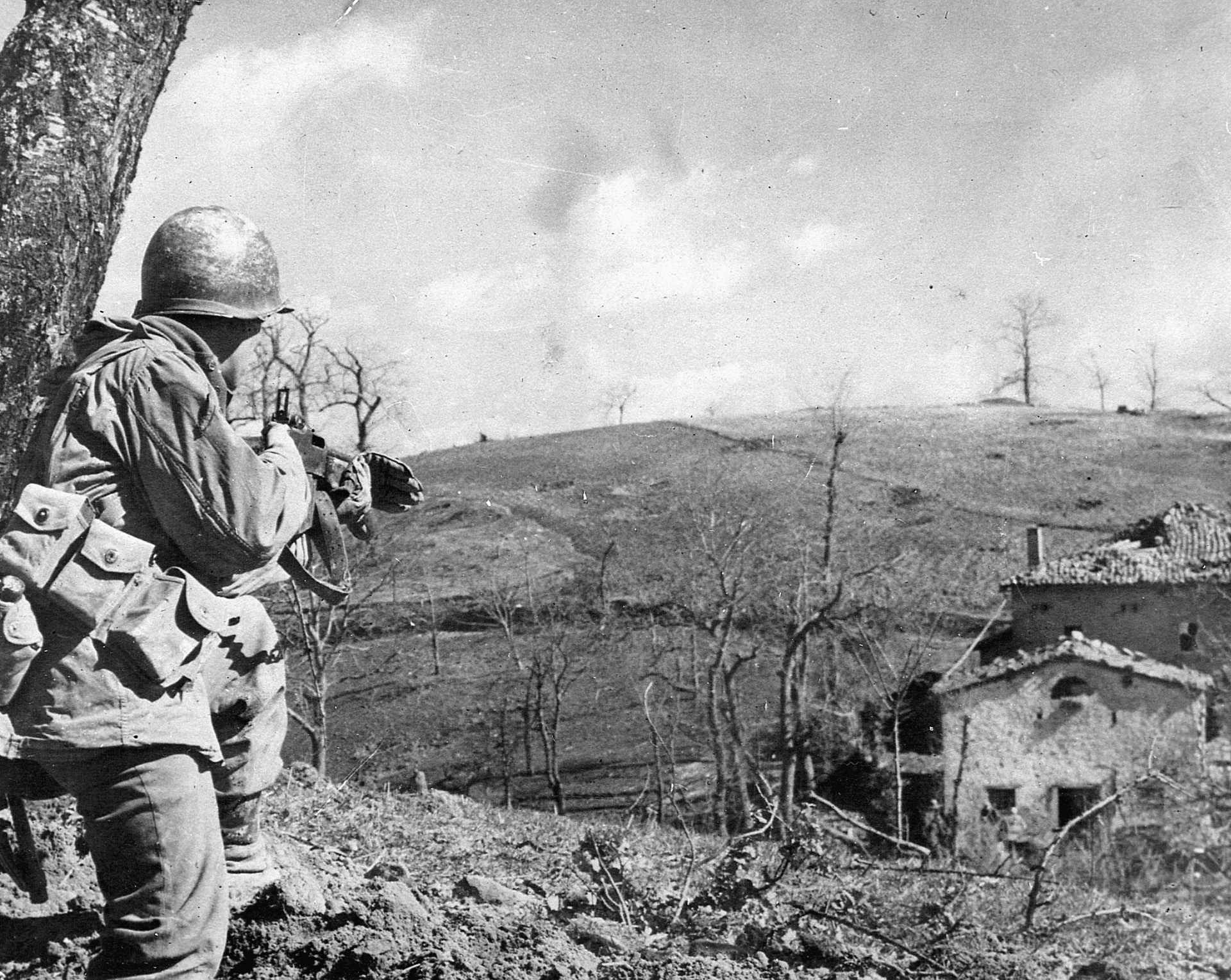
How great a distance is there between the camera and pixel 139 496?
2512 mm

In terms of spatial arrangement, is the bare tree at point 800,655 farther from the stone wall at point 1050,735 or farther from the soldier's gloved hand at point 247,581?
the soldier's gloved hand at point 247,581

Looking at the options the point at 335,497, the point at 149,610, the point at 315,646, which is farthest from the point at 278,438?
the point at 315,646

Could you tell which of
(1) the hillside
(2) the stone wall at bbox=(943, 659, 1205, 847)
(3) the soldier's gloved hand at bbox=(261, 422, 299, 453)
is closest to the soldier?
(3) the soldier's gloved hand at bbox=(261, 422, 299, 453)

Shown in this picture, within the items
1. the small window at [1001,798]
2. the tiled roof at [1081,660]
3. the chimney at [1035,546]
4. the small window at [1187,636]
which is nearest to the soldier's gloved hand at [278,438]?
the tiled roof at [1081,660]

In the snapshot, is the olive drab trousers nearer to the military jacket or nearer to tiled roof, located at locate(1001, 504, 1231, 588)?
the military jacket

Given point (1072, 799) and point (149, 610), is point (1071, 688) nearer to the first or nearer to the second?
point (1072, 799)

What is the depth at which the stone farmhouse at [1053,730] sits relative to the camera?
2452 centimetres

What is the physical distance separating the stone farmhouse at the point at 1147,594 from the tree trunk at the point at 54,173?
3011cm

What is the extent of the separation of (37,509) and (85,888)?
6.81 ft

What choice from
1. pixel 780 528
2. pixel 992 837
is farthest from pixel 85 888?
pixel 780 528

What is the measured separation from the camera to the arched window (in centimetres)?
2494

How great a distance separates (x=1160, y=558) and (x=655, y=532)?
A: 1773cm

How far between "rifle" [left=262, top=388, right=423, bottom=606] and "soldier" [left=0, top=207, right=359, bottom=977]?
12.9 inches

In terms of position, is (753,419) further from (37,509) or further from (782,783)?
(37,509)
